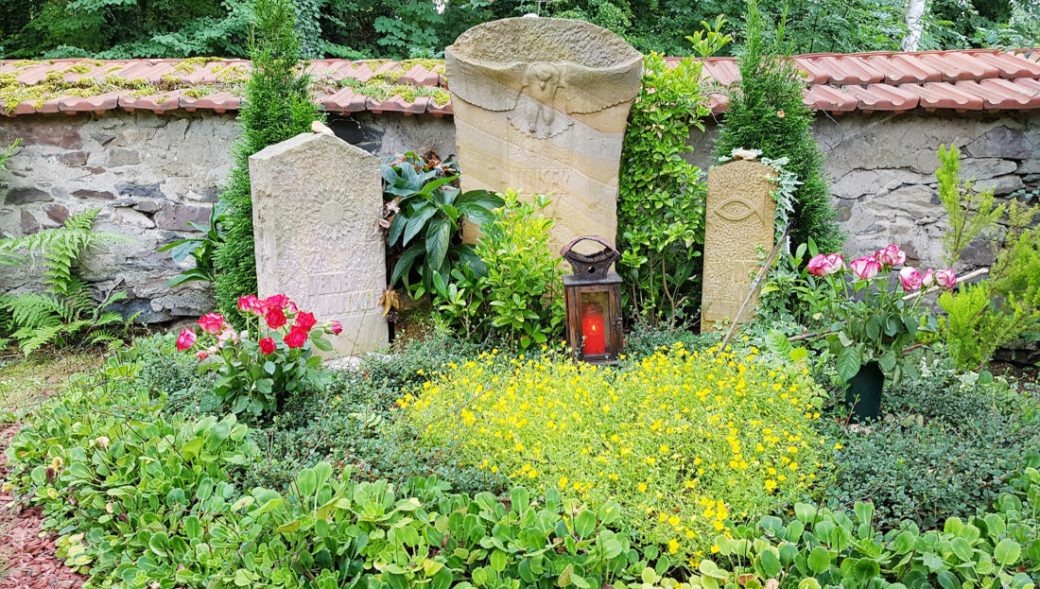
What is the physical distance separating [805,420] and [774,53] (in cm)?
257

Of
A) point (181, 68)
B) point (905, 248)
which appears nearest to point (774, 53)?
point (905, 248)

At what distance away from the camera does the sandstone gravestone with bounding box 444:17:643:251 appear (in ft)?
14.2

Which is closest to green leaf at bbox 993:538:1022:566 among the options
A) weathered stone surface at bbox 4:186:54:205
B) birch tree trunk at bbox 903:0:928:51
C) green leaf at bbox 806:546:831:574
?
green leaf at bbox 806:546:831:574

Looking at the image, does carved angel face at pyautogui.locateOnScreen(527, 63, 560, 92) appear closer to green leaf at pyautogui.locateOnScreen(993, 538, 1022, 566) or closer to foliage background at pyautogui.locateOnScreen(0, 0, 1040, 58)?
green leaf at pyautogui.locateOnScreen(993, 538, 1022, 566)

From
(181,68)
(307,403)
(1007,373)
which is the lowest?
(1007,373)

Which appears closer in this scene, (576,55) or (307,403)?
(307,403)

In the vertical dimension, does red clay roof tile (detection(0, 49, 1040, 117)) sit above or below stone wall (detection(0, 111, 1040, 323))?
above

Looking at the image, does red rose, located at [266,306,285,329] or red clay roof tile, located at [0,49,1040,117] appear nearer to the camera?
red rose, located at [266,306,285,329]

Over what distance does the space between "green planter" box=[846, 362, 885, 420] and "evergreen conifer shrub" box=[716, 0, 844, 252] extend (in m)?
1.56

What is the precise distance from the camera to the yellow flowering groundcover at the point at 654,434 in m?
2.43

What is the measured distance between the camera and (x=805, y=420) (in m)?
2.94

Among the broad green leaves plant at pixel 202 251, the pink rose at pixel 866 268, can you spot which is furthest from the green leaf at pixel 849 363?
the broad green leaves plant at pixel 202 251

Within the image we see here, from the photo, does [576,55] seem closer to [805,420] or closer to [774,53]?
[774,53]

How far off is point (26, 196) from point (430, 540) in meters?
4.50
